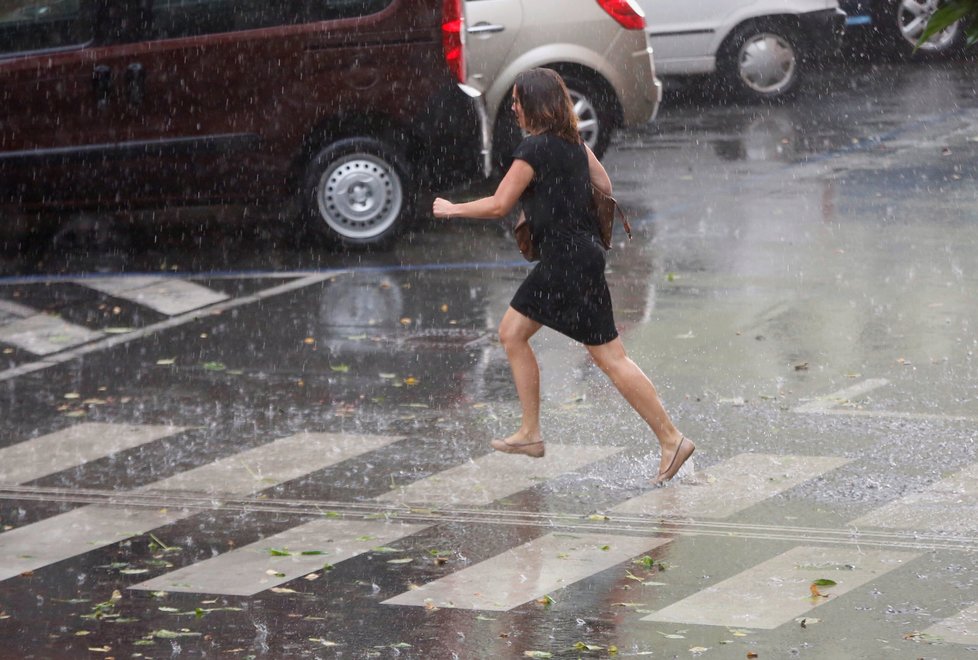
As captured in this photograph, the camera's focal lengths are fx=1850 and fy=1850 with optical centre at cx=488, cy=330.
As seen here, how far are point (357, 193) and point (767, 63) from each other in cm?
656

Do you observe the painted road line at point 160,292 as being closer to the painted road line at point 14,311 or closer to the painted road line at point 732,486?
the painted road line at point 14,311

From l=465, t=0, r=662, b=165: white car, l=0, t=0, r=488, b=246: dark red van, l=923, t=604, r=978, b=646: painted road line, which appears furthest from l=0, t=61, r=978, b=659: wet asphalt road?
l=465, t=0, r=662, b=165: white car

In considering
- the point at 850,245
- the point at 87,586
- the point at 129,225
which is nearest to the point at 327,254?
the point at 129,225

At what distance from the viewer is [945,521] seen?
6.78m

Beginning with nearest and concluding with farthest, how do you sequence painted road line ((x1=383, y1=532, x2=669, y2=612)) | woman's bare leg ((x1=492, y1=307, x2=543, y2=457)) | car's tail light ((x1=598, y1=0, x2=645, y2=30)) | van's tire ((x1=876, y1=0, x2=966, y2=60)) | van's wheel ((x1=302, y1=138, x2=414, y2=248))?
painted road line ((x1=383, y1=532, x2=669, y2=612)) < woman's bare leg ((x1=492, y1=307, x2=543, y2=457)) < van's wheel ((x1=302, y1=138, x2=414, y2=248)) < car's tail light ((x1=598, y1=0, x2=645, y2=30)) < van's tire ((x1=876, y1=0, x2=966, y2=60))

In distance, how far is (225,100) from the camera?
1203 centimetres

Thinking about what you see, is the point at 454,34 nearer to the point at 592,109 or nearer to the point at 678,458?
the point at 592,109

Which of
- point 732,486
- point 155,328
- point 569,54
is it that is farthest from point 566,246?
point 569,54

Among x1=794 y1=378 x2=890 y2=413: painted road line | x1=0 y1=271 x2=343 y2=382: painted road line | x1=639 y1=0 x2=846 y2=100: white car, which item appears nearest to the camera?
x1=794 y1=378 x2=890 y2=413: painted road line

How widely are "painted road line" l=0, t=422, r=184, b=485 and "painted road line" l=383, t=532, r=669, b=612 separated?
2369 millimetres

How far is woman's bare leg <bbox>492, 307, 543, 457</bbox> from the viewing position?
25.3 ft

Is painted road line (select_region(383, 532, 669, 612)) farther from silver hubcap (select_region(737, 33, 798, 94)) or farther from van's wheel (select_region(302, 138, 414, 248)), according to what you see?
silver hubcap (select_region(737, 33, 798, 94))

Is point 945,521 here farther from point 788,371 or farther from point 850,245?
point 850,245

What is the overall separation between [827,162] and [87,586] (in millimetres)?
9548
